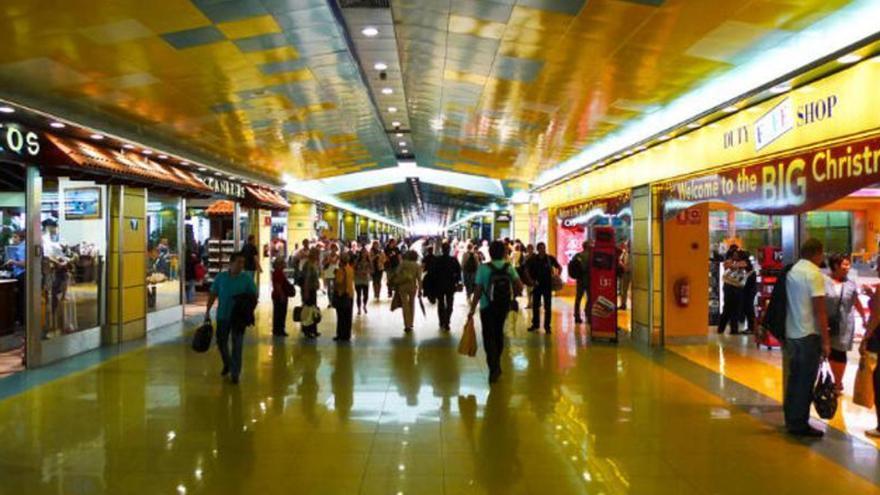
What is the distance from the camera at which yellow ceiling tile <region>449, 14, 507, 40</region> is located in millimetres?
7176

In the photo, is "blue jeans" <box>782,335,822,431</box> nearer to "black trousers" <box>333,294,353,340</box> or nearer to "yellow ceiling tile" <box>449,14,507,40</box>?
"yellow ceiling tile" <box>449,14,507,40</box>

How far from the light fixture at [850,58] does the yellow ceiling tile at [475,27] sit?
3050 millimetres

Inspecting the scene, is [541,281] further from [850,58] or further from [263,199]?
[263,199]

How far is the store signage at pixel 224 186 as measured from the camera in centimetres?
1498

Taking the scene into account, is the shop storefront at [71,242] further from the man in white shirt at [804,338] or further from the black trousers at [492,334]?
the man in white shirt at [804,338]

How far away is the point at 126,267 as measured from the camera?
38.3 ft

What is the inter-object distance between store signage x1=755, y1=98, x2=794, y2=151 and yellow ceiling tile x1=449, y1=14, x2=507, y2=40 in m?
2.95

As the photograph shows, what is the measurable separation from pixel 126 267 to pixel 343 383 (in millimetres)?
5670

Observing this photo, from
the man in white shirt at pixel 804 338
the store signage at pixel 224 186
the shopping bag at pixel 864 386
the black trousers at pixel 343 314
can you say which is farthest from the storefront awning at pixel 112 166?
the shopping bag at pixel 864 386

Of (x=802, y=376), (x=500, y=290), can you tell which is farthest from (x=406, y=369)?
(x=802, y=376)

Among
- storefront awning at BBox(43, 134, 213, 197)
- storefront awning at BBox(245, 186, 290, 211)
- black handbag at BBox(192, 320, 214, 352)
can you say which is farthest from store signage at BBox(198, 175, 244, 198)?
black handbag at BBox(192, 320, 214, 352)

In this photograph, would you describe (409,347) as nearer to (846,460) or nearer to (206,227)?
(846,460)

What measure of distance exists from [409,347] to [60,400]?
4.81 meters

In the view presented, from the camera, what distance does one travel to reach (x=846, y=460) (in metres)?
5.36
